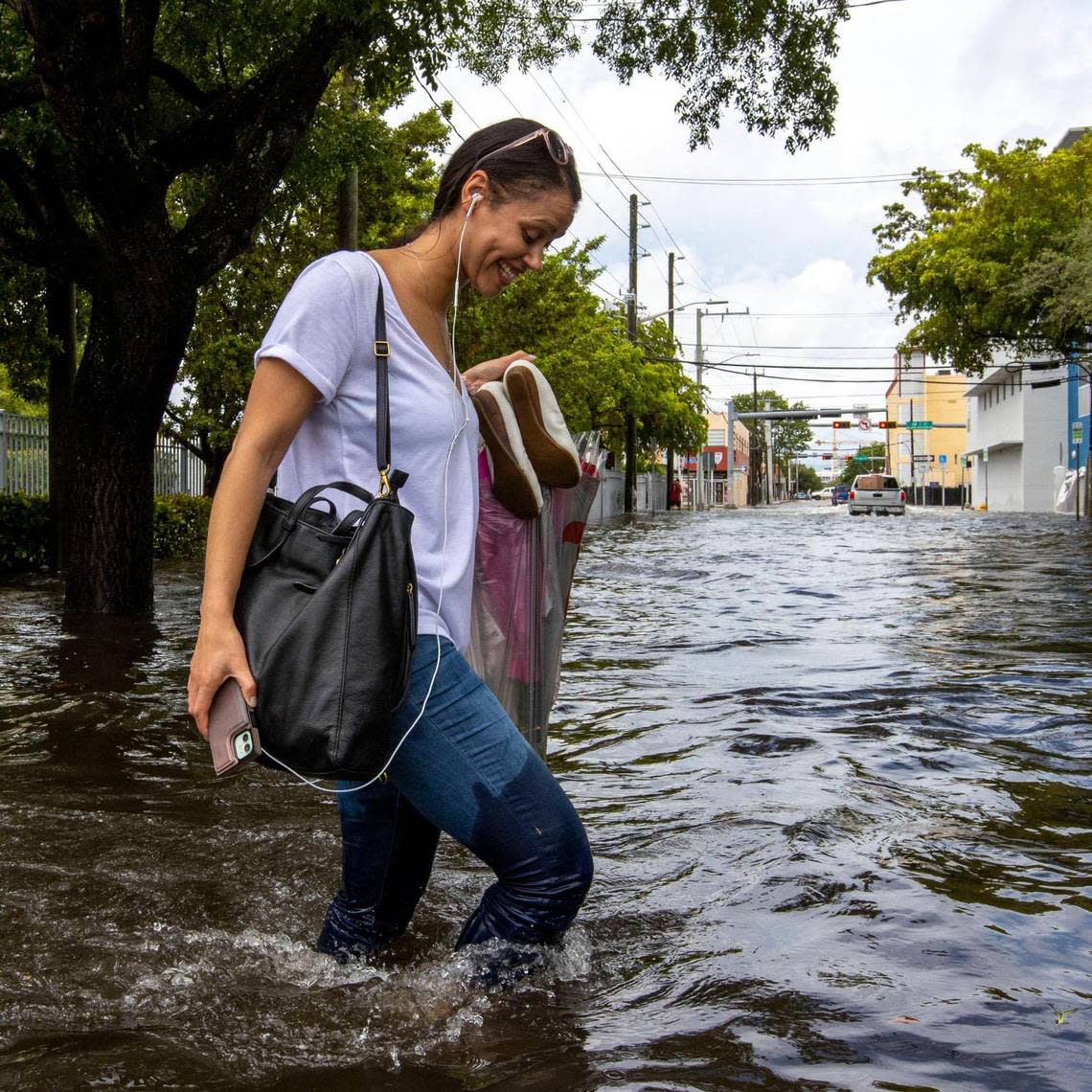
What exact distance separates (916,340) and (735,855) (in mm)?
34039

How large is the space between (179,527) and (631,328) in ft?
108

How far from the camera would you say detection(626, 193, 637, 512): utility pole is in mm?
48375

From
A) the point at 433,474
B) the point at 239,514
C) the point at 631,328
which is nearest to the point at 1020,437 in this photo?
the point at 631,328

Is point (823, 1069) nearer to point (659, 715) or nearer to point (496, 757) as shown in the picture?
point (496, 757)

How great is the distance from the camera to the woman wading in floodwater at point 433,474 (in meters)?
2.15

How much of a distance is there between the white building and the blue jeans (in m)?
49.3

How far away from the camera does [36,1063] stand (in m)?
2.52

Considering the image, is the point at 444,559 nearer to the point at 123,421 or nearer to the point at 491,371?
the point at 491,371

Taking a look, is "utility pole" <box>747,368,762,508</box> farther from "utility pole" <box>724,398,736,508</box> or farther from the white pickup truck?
the white pickup truck

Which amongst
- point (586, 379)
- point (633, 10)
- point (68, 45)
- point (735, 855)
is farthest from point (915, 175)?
point (735, 855)

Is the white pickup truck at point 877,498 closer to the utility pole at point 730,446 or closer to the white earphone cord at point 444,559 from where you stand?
the utility pole at point 730,446

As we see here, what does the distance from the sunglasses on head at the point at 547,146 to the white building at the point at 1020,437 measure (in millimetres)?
49050

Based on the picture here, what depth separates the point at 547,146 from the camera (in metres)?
2.41

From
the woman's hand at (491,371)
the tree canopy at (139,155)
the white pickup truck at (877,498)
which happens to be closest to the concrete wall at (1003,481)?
the white pickup truck at (877,498)
